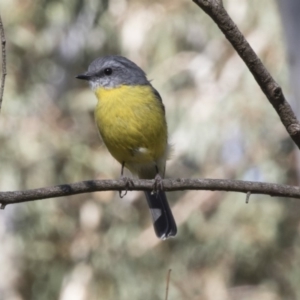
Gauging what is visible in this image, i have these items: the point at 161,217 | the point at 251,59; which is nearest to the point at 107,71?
the point at 161,217

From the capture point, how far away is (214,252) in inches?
398

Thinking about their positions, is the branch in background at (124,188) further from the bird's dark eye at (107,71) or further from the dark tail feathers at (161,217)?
the bird's dark eye at (107,71)

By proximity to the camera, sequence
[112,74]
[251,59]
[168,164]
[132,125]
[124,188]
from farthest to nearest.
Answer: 1. [168,164]
2. [112,74]
3. [132,125]
4. [124,188]
5. [251,59]

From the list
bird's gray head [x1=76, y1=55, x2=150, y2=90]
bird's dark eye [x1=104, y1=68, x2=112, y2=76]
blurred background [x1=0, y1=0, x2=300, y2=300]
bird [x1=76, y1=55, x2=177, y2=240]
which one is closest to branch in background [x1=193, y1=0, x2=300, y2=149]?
bird [x1=76, y1=55, x2=177, y2=240]

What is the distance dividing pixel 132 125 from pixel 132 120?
0.14 feet

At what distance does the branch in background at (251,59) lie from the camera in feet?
8.47

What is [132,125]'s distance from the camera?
4.48 metres

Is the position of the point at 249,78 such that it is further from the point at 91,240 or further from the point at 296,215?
the point at 91,240

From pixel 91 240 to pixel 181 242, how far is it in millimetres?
1351

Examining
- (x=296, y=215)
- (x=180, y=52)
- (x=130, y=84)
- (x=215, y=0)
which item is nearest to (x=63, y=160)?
(x=180, y=52)

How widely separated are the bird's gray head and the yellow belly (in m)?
0.15

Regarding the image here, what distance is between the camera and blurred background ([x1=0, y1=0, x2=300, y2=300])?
965cm

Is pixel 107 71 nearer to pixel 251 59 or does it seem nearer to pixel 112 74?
pixel 112 74

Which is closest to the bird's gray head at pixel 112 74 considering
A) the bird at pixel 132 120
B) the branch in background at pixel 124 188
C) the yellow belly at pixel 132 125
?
the bird at pixel 132 120
